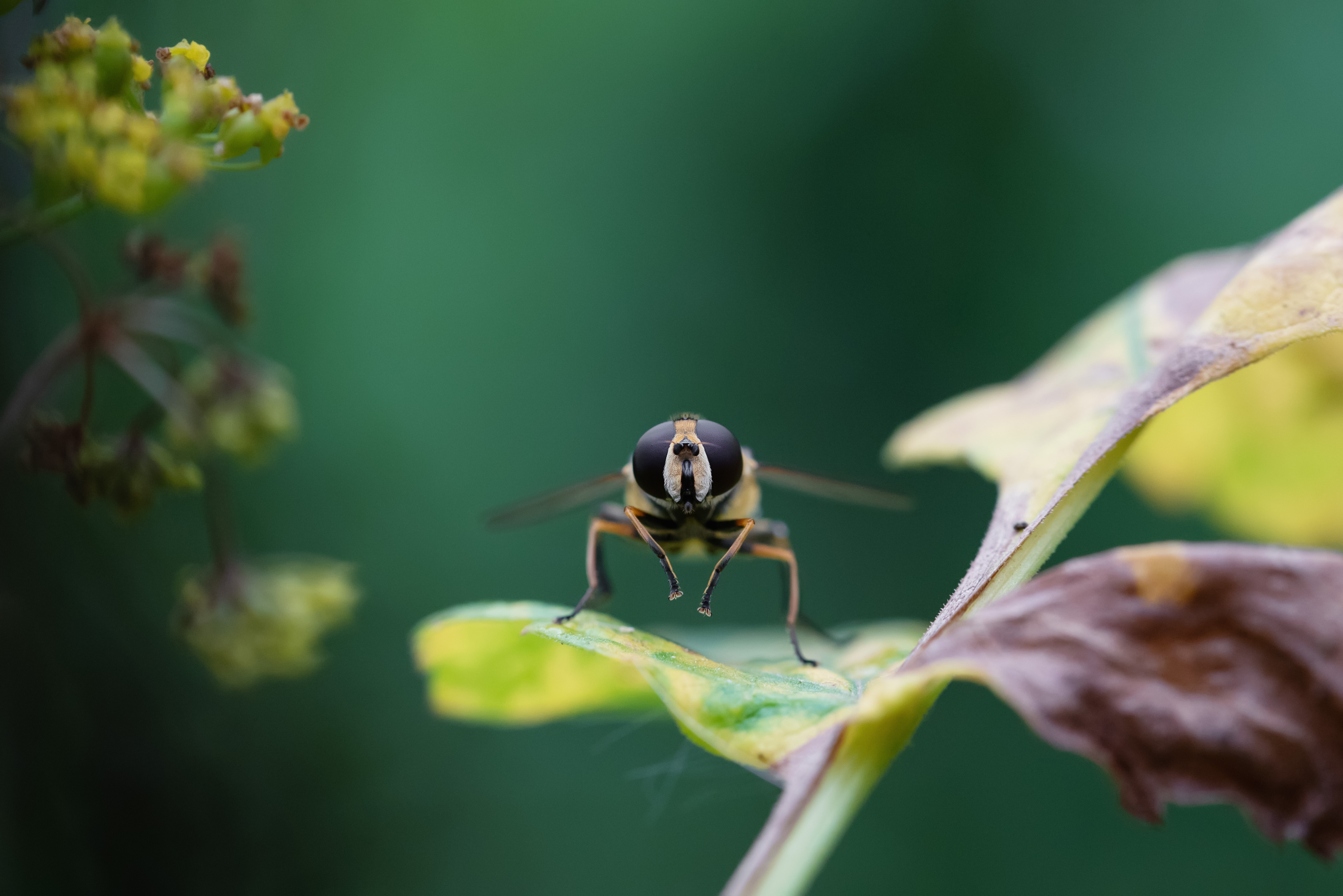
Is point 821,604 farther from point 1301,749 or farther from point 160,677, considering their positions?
point 1301,749

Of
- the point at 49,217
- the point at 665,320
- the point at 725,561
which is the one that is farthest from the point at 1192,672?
the point at 665,320

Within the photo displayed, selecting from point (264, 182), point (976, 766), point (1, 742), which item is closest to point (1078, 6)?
point (976, 766)

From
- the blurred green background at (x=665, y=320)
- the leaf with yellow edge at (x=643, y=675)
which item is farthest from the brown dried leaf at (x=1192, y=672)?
the blurred green background at (x=665, y=320)

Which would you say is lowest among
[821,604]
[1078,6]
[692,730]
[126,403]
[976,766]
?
[976,766]

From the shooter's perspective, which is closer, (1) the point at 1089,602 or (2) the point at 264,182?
(1) the point at 1089,602

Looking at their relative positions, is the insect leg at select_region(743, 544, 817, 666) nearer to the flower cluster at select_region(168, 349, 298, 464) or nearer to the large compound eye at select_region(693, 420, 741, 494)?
the large compound eye at select_region(693, 420, 741, 494)

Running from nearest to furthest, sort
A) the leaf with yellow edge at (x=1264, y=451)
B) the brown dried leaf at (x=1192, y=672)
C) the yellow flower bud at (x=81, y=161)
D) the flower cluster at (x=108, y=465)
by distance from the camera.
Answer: the brown dried leaf at (x=1192, y=672) → the yellow flower bud at (x=81, y=161) → the flower cluster at (x=108, y=465) → the leaf with yellow edge at (x=1264, y=451)

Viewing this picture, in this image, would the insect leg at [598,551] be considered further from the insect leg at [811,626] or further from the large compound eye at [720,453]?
the insect leg at [811,626]
